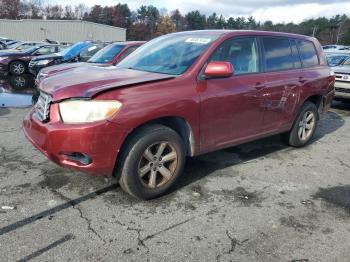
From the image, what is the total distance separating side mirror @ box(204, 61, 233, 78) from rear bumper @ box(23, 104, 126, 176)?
1216mm

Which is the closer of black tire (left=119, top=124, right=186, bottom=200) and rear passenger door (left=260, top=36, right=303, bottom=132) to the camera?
black tire (left=119, top=124, right=186, bottom=200)

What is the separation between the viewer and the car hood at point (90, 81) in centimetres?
355

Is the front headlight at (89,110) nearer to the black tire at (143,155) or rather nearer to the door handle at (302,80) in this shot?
the black tire at (143,155)

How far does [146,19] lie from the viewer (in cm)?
10494

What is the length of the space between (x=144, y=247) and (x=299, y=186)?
2.32m

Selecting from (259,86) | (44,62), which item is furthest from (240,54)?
(44,62)

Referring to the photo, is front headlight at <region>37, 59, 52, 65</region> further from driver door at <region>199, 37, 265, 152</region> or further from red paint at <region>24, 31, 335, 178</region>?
driver door at <region>199, 37, 265, 152</region>

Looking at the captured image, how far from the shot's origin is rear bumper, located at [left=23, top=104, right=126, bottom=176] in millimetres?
3434

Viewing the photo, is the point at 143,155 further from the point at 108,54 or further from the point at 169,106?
the point at 108,54

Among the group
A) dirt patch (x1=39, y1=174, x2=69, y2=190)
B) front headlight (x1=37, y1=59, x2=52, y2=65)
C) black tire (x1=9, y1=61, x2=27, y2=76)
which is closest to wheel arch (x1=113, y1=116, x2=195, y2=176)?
dirt patch (x1=39, y1=174, x2=69, y2=190)

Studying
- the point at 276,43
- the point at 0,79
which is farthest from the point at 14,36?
the point at 276,43

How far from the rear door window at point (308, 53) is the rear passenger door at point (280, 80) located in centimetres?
16

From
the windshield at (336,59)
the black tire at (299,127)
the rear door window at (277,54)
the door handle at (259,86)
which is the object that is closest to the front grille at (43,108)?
the door handle at (259,86)

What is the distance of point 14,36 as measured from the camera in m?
60.0
